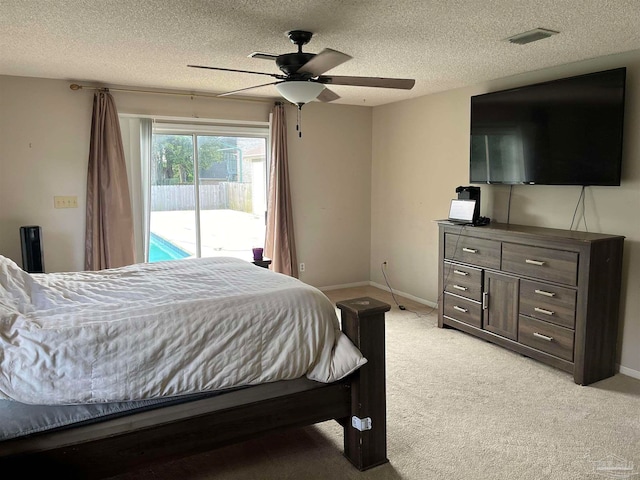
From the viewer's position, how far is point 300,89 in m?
2.93

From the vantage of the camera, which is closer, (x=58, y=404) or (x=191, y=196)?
(x=58, y=404)

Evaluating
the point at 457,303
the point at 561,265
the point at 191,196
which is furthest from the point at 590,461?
the point at 191,196

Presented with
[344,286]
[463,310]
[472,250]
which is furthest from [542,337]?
[344,286]

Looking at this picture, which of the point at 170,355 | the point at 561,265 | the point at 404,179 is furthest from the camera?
the point at 404,179

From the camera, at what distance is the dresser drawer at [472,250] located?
396cm

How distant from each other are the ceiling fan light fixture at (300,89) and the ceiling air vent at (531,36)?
1277mm

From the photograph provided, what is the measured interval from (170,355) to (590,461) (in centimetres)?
218

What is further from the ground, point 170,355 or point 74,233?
point 74,233

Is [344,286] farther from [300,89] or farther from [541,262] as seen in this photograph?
[300,89]

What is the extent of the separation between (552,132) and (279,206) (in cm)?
287

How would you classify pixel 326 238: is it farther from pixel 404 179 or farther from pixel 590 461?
pixel 590 461

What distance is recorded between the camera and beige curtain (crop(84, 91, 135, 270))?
4508 mm

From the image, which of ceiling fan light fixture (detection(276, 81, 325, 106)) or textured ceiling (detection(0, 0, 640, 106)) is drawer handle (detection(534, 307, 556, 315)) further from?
ceiling fan light fixture (detection(276, 81, 325, 106))

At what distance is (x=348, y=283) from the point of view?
6.23 meters
